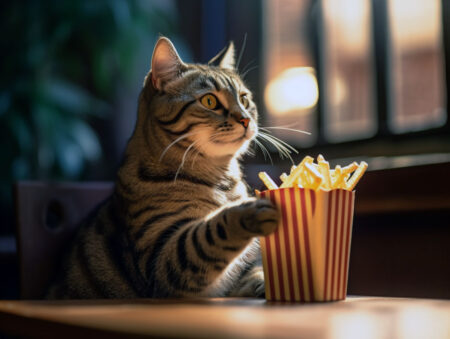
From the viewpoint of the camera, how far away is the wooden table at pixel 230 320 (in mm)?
447

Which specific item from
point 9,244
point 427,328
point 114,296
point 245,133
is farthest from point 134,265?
point 9,244

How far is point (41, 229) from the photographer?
125cm

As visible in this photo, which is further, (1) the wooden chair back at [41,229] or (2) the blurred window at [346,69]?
(2) the blurred window at [346,69]

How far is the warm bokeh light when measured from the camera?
7.38 feet

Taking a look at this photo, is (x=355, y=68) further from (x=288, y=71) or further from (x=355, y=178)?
(x=355, y=178)

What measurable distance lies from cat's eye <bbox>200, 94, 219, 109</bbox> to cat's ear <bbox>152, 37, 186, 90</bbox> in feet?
0.35

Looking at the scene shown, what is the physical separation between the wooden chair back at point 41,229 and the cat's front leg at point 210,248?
1.58 ft

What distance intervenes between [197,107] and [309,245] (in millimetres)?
468

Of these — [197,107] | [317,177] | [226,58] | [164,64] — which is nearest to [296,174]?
[317,177]

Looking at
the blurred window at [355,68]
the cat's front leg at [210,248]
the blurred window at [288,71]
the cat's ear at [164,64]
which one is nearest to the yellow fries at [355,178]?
the cat's front leg at [210,248]

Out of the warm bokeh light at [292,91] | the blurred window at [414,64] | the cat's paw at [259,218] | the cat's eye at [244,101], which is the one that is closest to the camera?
the cat's paw at [259,218]

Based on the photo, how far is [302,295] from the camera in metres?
0.73

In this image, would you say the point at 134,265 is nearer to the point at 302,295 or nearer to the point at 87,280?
the point at 87,280

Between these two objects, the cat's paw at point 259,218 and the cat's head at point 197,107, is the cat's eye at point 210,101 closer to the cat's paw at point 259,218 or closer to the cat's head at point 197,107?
the cat's head at point 197,107
